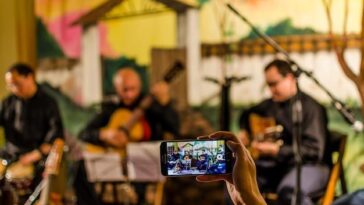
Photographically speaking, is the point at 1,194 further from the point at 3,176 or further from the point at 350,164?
the point at 350,164

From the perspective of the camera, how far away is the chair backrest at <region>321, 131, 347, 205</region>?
358cm

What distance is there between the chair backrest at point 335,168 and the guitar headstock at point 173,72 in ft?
4.30

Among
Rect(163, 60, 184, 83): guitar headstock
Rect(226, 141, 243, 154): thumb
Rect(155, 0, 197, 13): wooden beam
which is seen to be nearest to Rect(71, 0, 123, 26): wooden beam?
Rect(155, 0, 197, 13): wooden beam

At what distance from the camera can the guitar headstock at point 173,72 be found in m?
4.68

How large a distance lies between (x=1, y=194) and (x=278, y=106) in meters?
1.68

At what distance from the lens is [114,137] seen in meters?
4.46

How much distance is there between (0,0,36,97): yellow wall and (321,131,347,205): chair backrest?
2.62m

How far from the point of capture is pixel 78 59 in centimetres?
516

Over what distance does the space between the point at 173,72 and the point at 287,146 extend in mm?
1227

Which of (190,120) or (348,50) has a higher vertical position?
(348,50)

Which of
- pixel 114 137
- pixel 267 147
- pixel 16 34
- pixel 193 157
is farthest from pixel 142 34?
pixel 193 157

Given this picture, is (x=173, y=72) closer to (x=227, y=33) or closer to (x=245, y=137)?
(x=227, y=33)

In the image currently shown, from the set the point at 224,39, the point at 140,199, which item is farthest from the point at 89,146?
the point at 224,39

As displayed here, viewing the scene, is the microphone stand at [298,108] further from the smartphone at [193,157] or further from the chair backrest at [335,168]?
the smartphone at [193,157]
